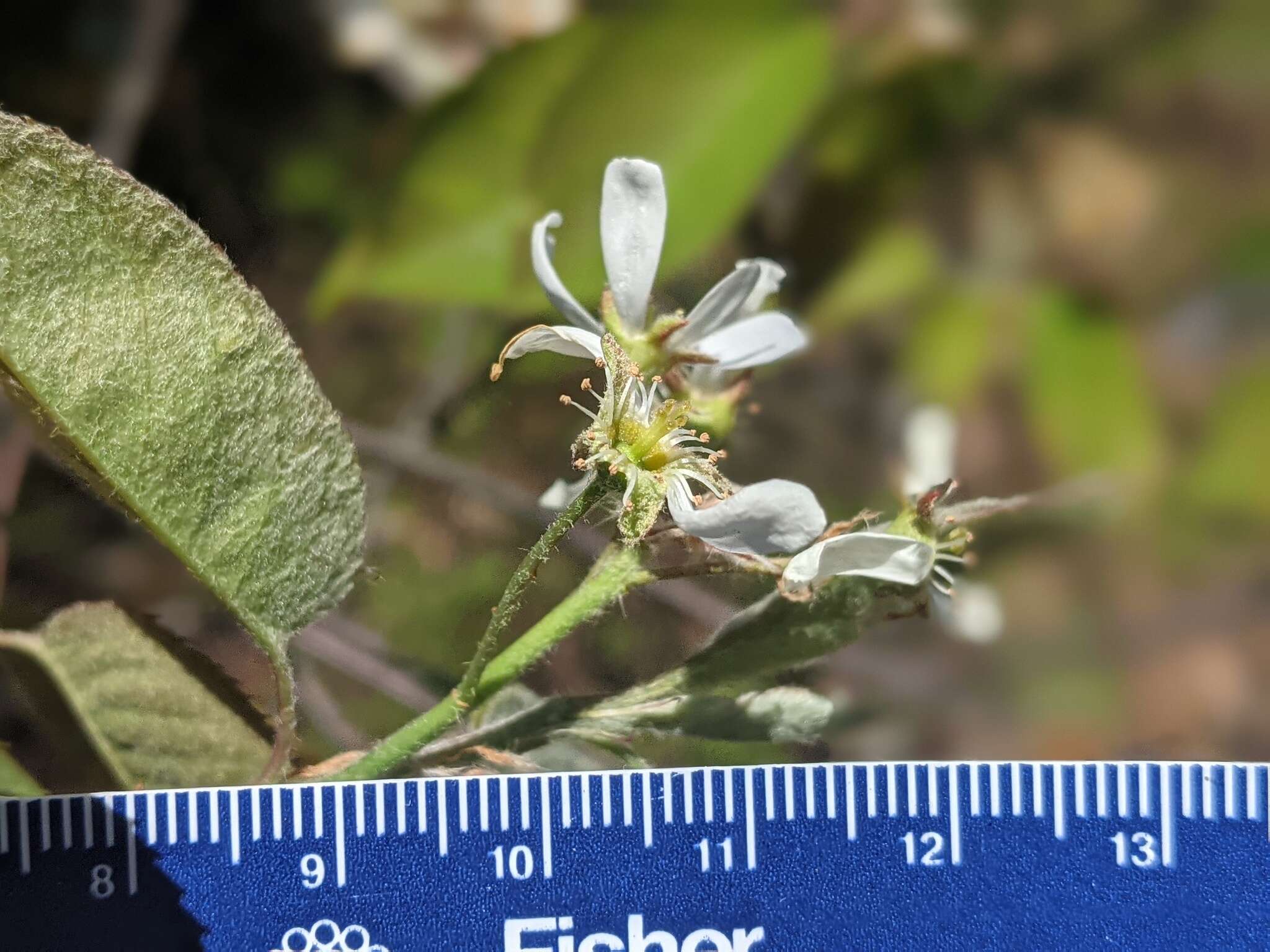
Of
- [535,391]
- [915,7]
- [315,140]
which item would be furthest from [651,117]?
[915,7]

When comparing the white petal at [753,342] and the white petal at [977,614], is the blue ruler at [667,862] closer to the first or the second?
the white petal at [753,342]

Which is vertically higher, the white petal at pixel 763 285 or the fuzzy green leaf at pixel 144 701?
the white petal at pixel 763 285

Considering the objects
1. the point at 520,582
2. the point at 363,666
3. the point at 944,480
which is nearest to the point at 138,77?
the point at 363,666

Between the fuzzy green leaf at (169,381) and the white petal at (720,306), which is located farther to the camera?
the white petal at (720,306)

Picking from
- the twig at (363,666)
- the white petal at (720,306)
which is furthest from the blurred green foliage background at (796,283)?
the white petal at (720,306)

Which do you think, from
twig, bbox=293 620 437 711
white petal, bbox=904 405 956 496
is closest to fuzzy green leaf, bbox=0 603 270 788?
twig, bbox=293 620 437 711

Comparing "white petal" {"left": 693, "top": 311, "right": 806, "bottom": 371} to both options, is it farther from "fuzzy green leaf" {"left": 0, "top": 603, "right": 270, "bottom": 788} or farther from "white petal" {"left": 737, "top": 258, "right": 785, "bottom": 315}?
"fuzzy green leaf" {"left": 0, "top": 603, "right": 270, "bottom": 788}
